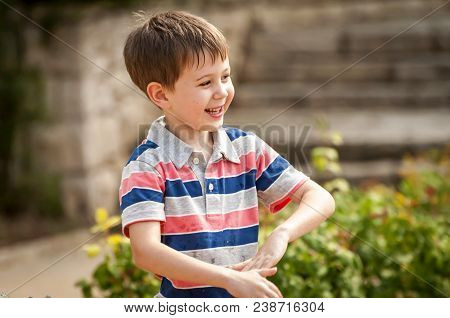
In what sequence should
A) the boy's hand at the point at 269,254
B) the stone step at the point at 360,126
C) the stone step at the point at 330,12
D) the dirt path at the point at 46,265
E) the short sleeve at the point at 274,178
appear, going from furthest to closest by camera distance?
1. the stone step at the point at 330,12
2. the stone step at the point at 360,126
3. the dirt path at the point at 46,265
4. the short sleeve at the point at 274,178
5. the boy's hand at the point at 269,254

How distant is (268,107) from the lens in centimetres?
679

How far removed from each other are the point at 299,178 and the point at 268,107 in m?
4.72

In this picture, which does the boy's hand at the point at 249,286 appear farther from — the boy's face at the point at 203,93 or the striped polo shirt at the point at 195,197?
the boy's face at the point at 203,93

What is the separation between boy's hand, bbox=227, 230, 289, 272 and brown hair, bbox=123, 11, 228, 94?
0.45 metres

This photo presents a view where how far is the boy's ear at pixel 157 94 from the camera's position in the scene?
6.61ft

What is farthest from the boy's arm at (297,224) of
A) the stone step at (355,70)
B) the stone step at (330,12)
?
the stone step at (330,12)

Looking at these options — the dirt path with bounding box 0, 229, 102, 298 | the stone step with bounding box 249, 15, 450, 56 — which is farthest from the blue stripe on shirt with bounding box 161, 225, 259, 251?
the stone step with bounding box 249, 15, 450, 56

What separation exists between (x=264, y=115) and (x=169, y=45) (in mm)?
4549

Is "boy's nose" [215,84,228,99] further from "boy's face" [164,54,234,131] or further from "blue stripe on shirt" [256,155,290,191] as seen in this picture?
"blue stripe on shirt" [256,155,290,191]

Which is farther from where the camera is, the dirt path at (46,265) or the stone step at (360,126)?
the stone step at (360,126)

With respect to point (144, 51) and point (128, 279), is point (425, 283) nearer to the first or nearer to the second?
point (128, 279)

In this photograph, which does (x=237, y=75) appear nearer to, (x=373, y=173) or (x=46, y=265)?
(x=373, y=173)

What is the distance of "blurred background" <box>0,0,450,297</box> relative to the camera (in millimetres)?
3806
